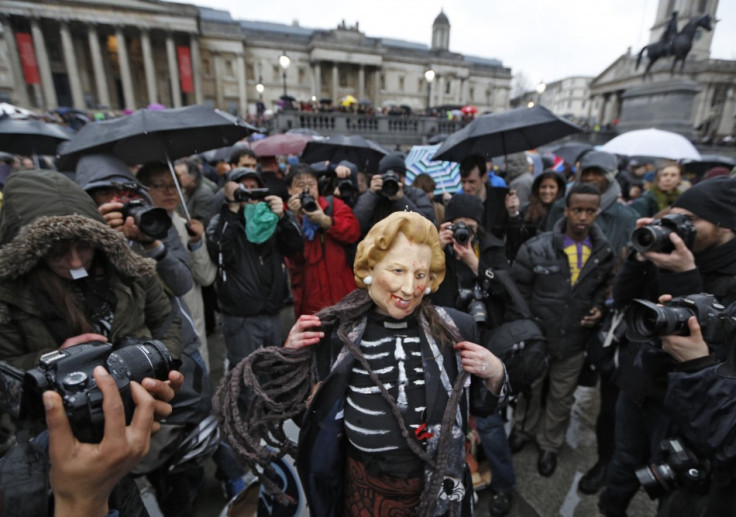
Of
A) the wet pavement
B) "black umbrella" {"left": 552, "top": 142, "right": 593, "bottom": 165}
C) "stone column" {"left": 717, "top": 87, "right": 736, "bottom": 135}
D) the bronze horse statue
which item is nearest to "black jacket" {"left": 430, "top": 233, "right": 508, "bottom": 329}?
the wet pavement

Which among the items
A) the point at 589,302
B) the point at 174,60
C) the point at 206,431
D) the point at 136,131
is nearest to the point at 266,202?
the point at 136,131

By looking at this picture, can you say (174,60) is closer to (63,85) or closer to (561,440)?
(63,85)

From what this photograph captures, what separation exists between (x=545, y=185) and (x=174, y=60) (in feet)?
158

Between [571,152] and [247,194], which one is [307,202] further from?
[571,152]

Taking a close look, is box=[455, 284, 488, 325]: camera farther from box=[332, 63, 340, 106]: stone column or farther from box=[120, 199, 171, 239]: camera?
box=[332, 63, 340, 106]: stone column

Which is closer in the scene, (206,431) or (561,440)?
(206,431)

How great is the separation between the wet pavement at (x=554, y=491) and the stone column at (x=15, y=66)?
50.8 m

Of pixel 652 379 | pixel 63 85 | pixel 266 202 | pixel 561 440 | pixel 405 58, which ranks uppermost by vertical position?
pixel 405 58

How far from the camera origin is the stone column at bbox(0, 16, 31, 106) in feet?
116

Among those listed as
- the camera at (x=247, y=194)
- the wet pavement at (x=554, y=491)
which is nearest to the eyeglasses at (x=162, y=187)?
the camera at (x=247, y=194)

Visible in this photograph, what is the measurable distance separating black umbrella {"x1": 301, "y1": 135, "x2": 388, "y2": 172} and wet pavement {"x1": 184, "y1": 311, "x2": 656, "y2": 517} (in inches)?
171

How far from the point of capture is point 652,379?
86.9 inches

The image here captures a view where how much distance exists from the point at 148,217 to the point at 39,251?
1.92 feet

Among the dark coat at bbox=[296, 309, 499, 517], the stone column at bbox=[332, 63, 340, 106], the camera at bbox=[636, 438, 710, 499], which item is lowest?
the camera at bbox=[636, 438, 710, 499]
